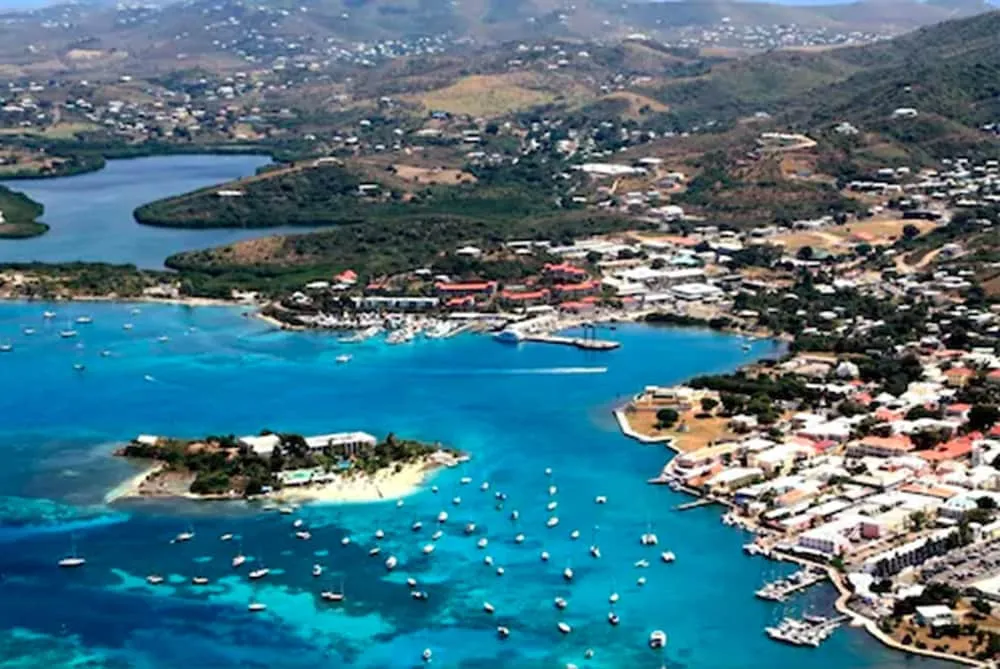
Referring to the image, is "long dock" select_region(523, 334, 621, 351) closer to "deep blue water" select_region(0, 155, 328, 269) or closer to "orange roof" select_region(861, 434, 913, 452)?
"orange roof" select_region(861, 434, 913, 452)

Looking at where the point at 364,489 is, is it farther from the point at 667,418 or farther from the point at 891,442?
the point at 891,442

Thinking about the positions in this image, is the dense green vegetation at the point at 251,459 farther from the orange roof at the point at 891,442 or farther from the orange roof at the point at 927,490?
the orange roof at the point at 927,490

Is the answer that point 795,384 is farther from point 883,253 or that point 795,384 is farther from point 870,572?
point 883,253

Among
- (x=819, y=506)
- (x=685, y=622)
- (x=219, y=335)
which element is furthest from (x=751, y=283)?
(x=685, y=622)

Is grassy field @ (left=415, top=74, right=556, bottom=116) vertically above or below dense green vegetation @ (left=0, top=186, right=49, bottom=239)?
below

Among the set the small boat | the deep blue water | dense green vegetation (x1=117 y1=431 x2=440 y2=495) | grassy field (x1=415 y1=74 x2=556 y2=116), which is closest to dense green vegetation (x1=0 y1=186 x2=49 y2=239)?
the deep blue water
